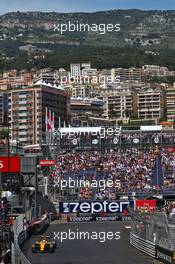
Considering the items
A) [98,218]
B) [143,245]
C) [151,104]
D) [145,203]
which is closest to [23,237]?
[143,245]

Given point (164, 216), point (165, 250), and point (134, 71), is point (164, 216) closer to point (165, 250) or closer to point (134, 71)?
point (165, 250)

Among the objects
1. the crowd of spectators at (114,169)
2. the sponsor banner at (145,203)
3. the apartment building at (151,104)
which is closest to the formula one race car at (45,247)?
the sponsor banner at (145,203)

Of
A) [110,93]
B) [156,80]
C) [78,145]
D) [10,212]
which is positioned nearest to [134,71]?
[110,93]

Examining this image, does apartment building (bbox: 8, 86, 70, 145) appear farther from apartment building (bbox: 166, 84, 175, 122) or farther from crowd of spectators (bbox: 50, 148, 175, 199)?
apartment building (bbox: 166, 84, 175, 122)

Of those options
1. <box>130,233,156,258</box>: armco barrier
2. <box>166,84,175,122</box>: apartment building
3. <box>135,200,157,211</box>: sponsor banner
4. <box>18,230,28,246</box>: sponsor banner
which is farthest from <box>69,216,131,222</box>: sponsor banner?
<box>166,84,175,122</box>: apartment building

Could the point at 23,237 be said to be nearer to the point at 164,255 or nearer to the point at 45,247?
the point at 45,247
